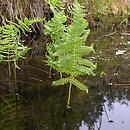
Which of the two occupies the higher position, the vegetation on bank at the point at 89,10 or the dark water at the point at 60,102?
the vegetation on bank at the point at 89,10

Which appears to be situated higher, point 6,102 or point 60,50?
point 60,50

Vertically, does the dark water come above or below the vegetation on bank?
below

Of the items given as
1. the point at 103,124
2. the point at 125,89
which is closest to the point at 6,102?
the point at 103,124

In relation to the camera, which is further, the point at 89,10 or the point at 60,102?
the point at 89,10

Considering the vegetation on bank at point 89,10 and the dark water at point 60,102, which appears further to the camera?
the vegetation on bank at point 89,10

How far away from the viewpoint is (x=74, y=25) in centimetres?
322

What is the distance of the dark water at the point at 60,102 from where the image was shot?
121 inches

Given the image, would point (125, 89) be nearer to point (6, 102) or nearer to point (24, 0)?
point (6, 102)

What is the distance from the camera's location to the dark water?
307 centimetres

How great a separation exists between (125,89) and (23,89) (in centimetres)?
103

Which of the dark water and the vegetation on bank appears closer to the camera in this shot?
the dark water

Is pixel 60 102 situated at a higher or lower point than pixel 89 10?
lower

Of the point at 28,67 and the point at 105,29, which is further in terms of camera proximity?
the point at 105,29

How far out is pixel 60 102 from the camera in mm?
3467
